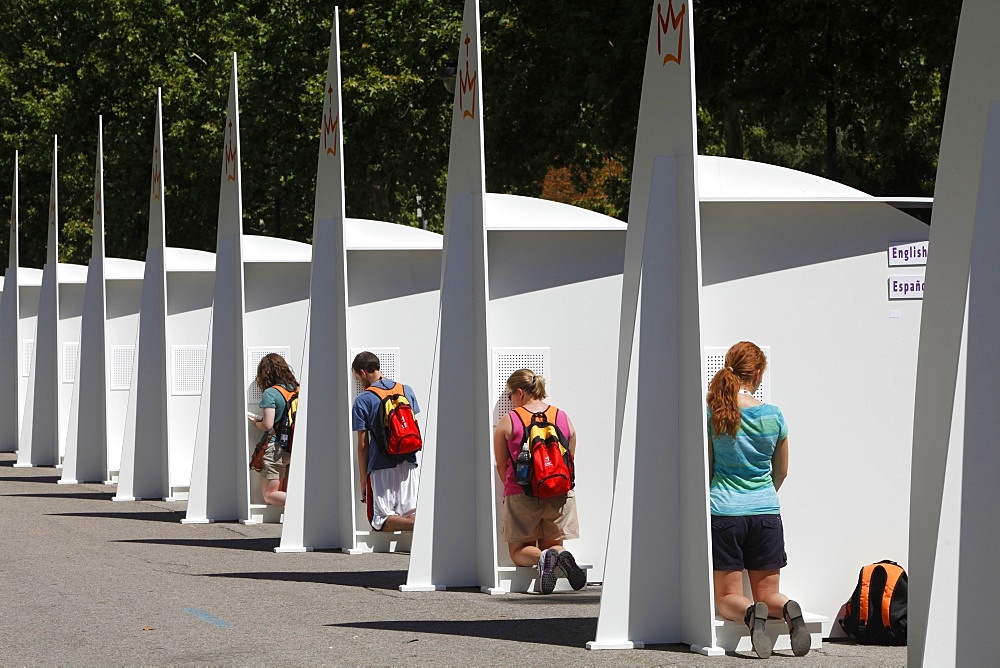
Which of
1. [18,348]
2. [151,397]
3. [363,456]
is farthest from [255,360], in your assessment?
[18,348]

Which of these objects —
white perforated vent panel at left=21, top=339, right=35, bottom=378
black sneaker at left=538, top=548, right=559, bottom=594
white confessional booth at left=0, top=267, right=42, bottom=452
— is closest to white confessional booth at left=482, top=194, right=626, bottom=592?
black sneaker at left=538, top=548, right=559, bottom=594

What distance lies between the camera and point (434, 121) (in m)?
32.4

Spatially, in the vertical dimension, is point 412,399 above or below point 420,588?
above

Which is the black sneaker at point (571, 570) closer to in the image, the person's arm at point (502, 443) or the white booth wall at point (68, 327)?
the person's arm at point (502, 443)

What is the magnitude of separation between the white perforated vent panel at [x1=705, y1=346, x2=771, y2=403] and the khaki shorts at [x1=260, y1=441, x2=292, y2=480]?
23.6ft

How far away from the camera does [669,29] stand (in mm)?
9250

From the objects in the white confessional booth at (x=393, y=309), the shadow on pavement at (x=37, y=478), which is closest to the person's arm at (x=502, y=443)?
the white confessional booth at (x=393, y=309)

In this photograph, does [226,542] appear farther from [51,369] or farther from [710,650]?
[51,369]

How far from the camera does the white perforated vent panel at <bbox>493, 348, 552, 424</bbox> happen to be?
11.8 meters

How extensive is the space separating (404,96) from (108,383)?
38.1 feet

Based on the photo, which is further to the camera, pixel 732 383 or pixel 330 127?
pixel 330 127

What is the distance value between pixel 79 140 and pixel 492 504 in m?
34.0

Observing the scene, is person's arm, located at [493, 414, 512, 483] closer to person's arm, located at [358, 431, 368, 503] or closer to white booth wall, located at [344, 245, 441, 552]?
person's arm, located at [358, 431, 368, 503]

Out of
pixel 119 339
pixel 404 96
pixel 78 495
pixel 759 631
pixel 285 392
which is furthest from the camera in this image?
pixel 404 96
